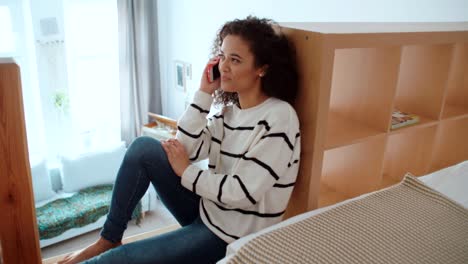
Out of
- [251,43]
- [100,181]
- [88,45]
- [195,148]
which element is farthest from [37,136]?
[251,43]

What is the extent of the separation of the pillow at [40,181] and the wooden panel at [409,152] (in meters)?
2.86

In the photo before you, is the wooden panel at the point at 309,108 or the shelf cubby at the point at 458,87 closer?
the wooden panel at the point at 309,108

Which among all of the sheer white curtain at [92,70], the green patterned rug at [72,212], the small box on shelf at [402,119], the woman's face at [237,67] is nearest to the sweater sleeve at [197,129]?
the woman's face at [237,67]

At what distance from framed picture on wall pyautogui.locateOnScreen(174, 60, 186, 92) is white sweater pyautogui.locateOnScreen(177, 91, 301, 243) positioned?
2902 mm

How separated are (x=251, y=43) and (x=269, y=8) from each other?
1969mm

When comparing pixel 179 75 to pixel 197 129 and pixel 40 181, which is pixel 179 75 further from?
pixel 197 129

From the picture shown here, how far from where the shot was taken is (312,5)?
8.67 feet

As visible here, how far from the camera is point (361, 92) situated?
1.41 metres

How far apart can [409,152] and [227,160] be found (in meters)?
0.87

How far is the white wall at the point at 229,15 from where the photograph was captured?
209cm

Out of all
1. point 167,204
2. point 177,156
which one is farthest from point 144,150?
point 167,204

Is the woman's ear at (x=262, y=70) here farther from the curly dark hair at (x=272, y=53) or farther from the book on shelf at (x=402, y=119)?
the book on shelf at (x=402, y=119)

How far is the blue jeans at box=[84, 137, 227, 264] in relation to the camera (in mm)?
1122

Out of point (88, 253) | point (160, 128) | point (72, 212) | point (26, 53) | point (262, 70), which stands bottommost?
point (72, 212)
